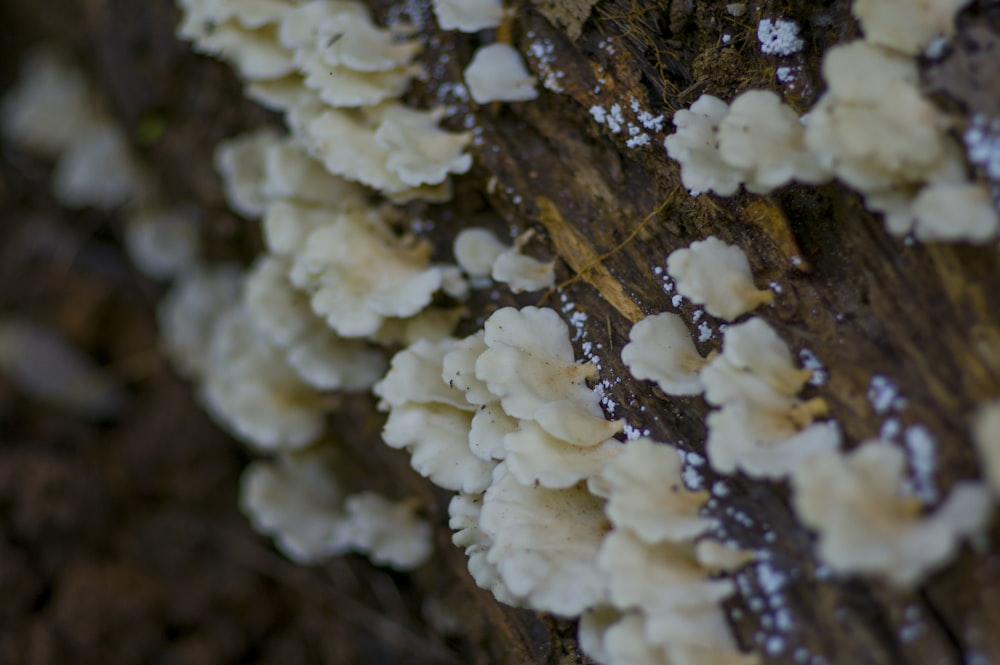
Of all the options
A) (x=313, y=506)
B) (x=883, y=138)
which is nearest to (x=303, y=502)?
(x=313, y=506)

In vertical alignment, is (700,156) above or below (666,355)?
above

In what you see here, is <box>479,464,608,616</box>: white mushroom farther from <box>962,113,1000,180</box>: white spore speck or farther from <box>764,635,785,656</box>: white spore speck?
<box>962,113,1000,180</box>: white spore speck

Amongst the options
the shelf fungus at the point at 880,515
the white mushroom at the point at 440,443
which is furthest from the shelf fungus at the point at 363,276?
the shelf fungus at the point at 880,515

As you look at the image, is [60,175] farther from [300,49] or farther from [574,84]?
[574,84]

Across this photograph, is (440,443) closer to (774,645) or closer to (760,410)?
(760,410)

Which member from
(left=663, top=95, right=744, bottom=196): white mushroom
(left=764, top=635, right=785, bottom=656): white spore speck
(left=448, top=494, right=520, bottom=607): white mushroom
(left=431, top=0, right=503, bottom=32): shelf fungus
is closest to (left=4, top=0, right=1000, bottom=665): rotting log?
(left=764, top=635, right=785, bottom=656): white spore speck

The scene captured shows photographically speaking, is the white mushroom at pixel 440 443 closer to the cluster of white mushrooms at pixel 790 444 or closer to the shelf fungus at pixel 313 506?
the cluster of white mushrooms at pixel 790 444

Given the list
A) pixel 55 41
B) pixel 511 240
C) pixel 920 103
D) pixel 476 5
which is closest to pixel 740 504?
pixel 920 103
